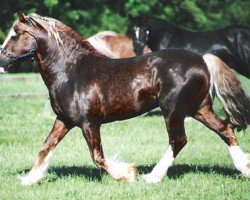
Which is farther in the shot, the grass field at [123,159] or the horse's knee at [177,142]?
the horse's knee at [177,142]

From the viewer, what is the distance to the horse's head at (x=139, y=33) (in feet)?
45.8

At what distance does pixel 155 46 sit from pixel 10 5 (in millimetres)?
16212

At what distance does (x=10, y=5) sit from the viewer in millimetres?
28422

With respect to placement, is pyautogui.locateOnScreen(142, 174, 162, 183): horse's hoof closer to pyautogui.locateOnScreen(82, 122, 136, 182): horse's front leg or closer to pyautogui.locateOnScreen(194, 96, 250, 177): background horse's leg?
pyautogui.locateOnScreen(82, 122, 136, 182): horse's front leg

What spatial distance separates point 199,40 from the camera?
547 inches

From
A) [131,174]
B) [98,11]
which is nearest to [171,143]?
[131,174]

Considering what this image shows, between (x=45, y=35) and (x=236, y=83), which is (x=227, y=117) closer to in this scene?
(x=236, y=83)

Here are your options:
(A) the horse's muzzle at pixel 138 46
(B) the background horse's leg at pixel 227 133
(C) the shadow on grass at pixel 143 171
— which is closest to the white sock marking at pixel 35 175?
(C) the shadow on grass at pixel 143 171

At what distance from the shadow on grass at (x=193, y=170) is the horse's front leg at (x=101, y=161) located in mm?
724

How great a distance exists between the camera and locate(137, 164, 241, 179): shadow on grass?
23.6 feet

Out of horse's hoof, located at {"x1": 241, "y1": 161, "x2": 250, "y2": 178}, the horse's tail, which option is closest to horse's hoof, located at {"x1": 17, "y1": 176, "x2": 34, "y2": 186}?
the horse's tail

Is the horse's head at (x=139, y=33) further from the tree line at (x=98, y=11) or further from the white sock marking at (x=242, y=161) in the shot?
the tree line at (x=98, y=11)

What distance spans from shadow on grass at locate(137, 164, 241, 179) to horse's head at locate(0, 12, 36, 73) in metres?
2.21

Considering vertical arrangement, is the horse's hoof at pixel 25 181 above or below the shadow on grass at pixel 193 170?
above
